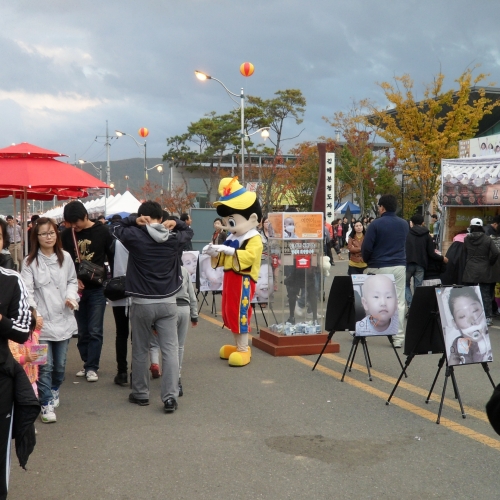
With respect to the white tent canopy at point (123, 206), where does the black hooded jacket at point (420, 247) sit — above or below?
below

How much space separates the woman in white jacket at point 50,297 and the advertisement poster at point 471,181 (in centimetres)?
862

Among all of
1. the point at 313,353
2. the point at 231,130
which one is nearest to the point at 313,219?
the point at 313,353

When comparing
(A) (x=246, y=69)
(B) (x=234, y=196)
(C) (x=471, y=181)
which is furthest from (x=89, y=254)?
(A) (x=246, y=69)

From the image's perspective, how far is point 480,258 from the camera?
37.5 ft

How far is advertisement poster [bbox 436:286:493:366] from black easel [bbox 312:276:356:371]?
1.61 m

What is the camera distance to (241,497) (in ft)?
14.5

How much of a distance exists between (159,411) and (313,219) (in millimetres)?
3661

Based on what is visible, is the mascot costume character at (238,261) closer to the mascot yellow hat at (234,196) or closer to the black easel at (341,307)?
the mascot yellow hat at (234,196)

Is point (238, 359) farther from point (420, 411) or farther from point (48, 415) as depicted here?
point (48, 415)

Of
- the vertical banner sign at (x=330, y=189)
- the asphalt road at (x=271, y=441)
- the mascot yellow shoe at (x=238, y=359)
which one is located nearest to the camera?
the asphalt road at (x=271, y=441)

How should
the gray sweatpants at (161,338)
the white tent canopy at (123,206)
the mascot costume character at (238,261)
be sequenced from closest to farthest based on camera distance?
the gray sweatpants at (161,338), the mascot costume character at (238,261), the white tent canopy at (123,206)

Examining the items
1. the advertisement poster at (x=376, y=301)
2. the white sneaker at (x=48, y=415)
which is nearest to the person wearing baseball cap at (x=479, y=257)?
the advertisement poster at (x=376, y=301)

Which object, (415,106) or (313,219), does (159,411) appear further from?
(415,106)

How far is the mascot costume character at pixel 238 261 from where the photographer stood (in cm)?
850
